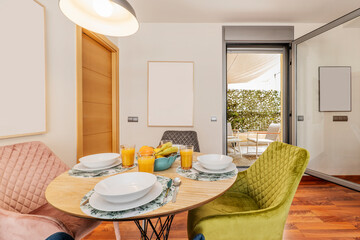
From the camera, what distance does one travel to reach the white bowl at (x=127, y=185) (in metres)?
0.62

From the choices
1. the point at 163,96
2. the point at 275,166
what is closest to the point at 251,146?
the point at 163,96

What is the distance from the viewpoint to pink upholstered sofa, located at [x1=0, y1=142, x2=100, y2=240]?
0.72 metres

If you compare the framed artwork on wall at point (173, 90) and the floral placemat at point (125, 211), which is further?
the framed artwork on wall at point (173, 90)

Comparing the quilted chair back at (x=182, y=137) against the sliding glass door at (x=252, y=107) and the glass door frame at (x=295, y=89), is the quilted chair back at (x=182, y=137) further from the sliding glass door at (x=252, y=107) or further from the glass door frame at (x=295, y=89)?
the sliding glass door at (x=252, y=107)

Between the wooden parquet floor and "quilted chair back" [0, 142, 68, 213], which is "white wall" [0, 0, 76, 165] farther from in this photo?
the wooden parquet floor

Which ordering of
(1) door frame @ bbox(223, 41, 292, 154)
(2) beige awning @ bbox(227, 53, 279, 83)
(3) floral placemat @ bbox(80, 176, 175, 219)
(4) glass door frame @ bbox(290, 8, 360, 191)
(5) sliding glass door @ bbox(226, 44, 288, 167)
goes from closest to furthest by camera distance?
(3) floral placemat @ bbox(80, 176, 175, 219)
(4) glass door frame @ bbox(290, 8, 360, 191)
(1) door frame @ bbox(223, 41, 292, 154)
(2) beige awning @ bbox(227, 53, 279, 83)
(5) sliding glass door @ bbox(226, 44, 288, 167)

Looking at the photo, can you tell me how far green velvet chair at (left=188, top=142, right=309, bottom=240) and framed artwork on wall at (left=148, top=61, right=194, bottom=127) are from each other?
5.33 feet

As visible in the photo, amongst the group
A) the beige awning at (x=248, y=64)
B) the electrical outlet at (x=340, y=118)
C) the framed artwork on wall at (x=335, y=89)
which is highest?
the beige awning at (x=248, y=64)

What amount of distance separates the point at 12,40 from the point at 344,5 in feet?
12.6

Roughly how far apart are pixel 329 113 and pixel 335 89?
36 centimetres

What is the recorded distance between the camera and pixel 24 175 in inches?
42.5

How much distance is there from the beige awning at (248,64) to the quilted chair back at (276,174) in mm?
3141

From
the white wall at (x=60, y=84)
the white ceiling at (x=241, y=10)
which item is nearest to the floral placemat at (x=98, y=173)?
the white wall at (x=60, y=84)

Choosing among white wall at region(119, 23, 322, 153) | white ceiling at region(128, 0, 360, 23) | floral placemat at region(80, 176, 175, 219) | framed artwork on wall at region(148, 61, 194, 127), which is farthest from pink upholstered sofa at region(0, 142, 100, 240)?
white ceiling at region(128, 0, 360, 23)
